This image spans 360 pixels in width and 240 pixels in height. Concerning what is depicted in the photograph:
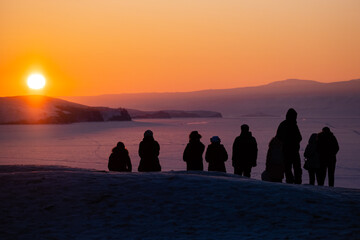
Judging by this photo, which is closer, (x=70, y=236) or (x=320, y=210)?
(x=70, y=236)

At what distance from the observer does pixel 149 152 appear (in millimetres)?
10578

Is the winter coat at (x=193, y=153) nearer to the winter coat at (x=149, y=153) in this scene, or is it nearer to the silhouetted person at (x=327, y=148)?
the winter coat at (x=149, y=153)

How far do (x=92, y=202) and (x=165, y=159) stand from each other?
1774 centimetres

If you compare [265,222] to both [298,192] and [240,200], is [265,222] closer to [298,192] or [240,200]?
[240,200]

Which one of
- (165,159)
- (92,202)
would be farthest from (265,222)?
A: (165,159)

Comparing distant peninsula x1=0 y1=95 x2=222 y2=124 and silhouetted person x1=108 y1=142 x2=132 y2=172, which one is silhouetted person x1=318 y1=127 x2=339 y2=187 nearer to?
silhouetted person x1=108 y1=142 x2=132 y2=172

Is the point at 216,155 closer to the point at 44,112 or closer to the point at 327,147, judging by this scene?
the point at 327,147

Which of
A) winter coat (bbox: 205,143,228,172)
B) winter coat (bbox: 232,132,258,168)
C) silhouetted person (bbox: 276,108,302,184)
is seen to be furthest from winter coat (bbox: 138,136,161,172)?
silhouetted person (bbox: 276,108,302,184)

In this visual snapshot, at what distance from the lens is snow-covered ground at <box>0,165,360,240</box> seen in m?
5.34

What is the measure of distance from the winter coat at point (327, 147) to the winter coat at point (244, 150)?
1404mm

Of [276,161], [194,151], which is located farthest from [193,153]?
[276,161]


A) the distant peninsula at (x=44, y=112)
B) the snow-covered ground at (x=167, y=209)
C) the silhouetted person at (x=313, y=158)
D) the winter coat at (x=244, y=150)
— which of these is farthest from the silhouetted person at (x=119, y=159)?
the distant peninsula at (x=44, y=112)

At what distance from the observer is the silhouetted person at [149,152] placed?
10.5 m

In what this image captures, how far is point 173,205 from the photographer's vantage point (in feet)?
20.2
